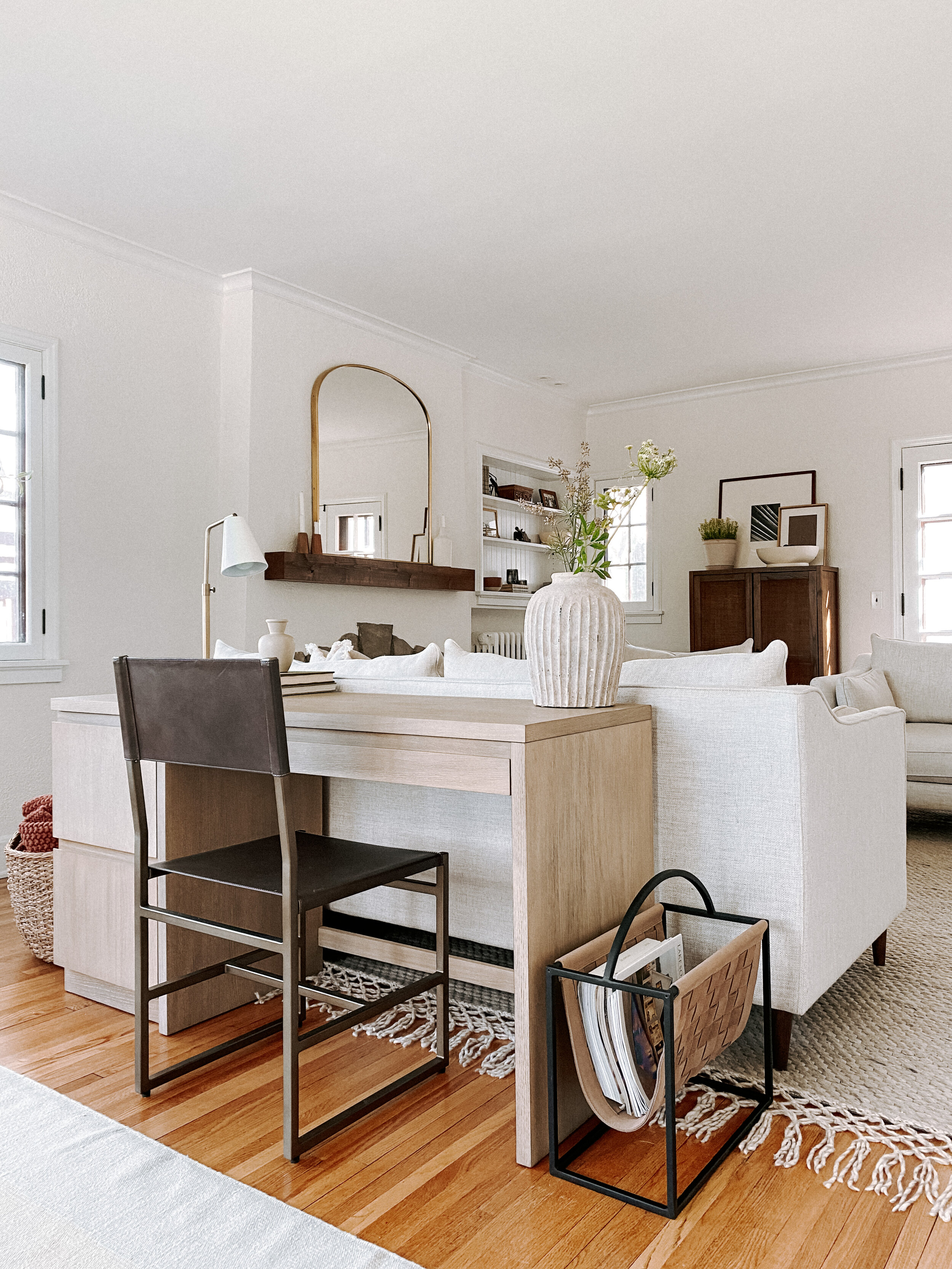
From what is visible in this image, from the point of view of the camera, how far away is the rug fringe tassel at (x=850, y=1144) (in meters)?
1.50

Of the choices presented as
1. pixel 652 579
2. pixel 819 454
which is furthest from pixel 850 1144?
pixel 652 579

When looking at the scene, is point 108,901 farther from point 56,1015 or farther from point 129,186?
point 129,186

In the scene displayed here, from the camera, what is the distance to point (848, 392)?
6.29m

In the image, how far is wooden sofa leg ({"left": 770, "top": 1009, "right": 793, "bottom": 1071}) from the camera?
6.09ft

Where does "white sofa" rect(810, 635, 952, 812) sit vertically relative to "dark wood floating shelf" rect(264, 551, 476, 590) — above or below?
below

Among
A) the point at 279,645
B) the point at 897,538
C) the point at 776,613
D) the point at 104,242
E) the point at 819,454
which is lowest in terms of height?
the point at 279,645

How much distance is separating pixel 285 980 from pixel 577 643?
2.74 ft

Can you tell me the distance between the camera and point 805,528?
6398mm

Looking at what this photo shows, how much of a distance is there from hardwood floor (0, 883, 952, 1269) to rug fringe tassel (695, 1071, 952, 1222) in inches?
0.7

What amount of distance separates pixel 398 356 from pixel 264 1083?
4383 millimetres

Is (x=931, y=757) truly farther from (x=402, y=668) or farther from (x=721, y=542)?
(x=402, y=668)

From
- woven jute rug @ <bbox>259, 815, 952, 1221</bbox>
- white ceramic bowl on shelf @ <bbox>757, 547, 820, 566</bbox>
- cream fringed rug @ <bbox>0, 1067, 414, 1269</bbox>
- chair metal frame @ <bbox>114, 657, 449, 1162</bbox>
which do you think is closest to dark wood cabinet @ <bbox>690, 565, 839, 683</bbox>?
white ceramic bowl on shelf @ <bbox>757, 547, 820, 566</bbox>

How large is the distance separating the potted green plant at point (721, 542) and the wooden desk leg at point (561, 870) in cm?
482

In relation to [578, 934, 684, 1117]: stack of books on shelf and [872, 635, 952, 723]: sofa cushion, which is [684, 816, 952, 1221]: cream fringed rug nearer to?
[578, 934, 684, 1117]: stack of books on shelf
